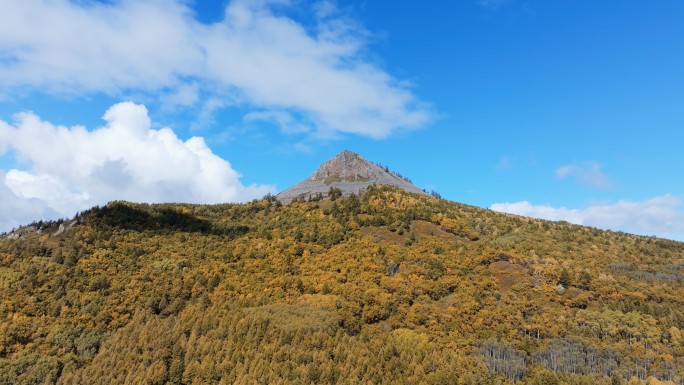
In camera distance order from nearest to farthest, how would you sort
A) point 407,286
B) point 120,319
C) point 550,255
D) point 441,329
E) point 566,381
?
point 566,381 → point 441,329 → point 120,319 → point 407,286 → point 550,255

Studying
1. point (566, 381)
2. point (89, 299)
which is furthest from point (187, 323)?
point (566, 381)

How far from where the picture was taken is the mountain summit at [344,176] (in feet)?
427

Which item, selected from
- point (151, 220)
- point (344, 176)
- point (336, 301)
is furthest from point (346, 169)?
point (336, 301)

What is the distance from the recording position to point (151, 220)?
8900 cm

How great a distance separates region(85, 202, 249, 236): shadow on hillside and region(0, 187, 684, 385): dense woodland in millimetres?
440

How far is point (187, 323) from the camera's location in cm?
6050

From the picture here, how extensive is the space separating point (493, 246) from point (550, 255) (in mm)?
9111

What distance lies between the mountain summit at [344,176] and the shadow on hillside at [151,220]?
38.6 m

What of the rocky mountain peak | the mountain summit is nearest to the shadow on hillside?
the mountain summit

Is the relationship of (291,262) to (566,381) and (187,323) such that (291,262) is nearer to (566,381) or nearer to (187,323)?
(187,323)

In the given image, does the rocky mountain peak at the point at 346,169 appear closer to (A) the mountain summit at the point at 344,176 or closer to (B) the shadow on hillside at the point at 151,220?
(A) the mountain summit at the point at 344,176

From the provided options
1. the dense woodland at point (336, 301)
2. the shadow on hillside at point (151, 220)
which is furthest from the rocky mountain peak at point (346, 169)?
the shadow on hillside at point (151, 220)

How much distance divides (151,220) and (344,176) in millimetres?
62083

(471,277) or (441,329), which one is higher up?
(471,277)
